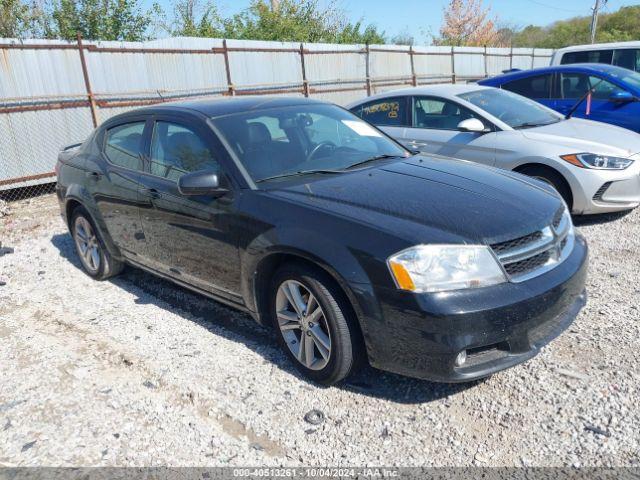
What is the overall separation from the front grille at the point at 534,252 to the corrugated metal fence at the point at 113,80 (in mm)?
8574

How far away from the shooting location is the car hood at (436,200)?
2.79m

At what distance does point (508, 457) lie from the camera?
254 cm

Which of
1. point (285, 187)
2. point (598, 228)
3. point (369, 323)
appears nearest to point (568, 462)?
point (369, 323)

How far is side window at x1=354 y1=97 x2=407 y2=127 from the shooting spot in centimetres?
691

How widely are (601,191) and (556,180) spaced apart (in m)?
Answer: 0.44

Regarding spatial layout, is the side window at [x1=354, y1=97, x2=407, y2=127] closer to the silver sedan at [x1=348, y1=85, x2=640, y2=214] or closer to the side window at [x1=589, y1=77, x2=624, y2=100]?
the silver sedan at [x1=348, y1=85, x2=640, y2=214]

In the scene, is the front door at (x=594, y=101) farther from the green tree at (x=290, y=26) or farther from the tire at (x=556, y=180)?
the green tree at (x=290, y=26)

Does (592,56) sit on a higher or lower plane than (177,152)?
higher

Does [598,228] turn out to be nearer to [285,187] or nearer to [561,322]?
[561,322]

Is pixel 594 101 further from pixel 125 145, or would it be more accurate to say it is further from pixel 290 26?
pixel 290 26

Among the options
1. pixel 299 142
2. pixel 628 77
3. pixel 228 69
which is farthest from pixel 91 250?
pixel 228 69

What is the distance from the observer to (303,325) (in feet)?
10.3

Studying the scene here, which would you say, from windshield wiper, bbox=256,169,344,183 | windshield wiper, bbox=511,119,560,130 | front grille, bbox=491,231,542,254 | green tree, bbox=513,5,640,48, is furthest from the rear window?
green tree, bbox=513,5,640,48

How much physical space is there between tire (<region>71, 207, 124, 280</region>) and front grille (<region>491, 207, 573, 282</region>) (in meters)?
3.61
